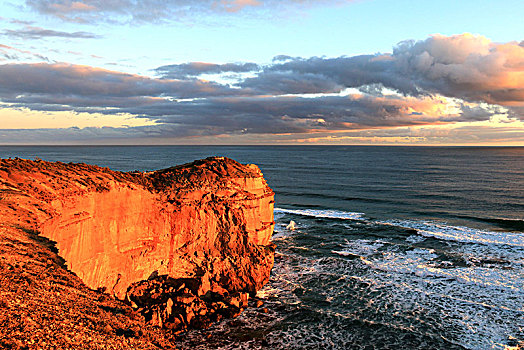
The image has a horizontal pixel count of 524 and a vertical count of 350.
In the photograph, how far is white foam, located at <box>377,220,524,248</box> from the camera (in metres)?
32.4

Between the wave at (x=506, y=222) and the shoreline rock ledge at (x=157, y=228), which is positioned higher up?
the shoreline rock ledge at (x=157, y=228)

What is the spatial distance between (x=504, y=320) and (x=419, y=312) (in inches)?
168

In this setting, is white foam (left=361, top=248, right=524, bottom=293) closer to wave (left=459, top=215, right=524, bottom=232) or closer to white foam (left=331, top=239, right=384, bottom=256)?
white foam (left=331, top=239, right=384, bottom=256)

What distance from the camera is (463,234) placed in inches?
1366

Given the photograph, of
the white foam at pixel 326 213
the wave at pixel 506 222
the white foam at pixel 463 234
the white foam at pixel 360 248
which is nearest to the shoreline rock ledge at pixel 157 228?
the white foam at pixel 360 248

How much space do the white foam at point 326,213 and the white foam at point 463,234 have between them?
12.4ft

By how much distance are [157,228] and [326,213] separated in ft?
94.9

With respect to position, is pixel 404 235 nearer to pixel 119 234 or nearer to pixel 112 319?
pixel 119 234

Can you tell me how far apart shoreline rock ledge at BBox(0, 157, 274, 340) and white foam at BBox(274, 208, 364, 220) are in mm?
18351

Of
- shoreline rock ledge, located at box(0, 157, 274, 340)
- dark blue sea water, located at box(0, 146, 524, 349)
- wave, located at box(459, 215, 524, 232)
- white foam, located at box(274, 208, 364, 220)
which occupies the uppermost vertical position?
shoreline rock ledge, located at box(0, 157, 274, 340)

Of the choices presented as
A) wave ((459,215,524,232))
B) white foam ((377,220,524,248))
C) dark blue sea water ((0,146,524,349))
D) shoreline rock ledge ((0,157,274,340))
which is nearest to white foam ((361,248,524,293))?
dark blue sea water ((0,146,524,349))

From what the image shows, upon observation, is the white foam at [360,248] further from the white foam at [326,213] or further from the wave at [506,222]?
the wave at [506,222]

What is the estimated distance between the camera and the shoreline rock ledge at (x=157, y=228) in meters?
14.2

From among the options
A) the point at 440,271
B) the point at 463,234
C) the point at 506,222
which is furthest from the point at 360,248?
the point at 506,222
